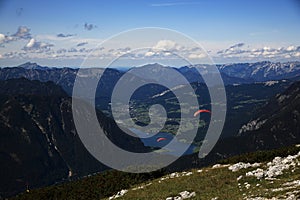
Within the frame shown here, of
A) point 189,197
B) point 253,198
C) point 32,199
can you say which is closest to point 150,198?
point 189,197

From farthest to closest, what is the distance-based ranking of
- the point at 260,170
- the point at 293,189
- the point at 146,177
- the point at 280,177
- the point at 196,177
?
the point at 146,177 → the point at 196,177 → the point at 260,170 → the point at 280,177 → the point at 293,189

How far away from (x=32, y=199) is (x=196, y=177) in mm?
69868

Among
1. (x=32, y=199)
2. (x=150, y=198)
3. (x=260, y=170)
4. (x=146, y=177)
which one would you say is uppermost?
(x=260, y=170)

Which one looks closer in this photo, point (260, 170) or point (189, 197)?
point (189, 197)

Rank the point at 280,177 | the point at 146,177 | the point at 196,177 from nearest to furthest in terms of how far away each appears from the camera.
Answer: the point at 280,177 < the point at 196,177 < the point at 146,177

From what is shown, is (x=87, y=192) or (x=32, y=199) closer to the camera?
(x=87, y=192)

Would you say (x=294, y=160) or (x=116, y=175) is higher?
(x=294, y=160)

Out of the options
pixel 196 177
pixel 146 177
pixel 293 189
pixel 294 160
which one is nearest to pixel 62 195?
pixel 146 177

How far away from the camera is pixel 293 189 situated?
126ft

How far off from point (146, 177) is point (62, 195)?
29555 mm

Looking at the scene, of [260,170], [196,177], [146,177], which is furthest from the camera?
[146,177]

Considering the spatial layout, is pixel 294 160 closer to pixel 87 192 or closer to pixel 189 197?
pixel 189 197

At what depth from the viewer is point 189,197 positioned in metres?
52.6

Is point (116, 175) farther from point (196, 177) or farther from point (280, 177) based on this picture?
point (280, 177)
